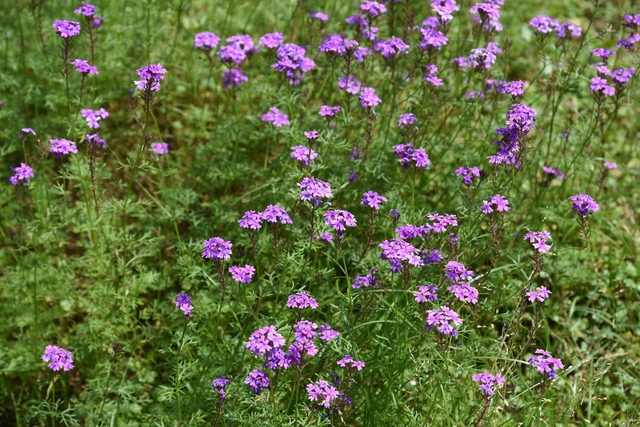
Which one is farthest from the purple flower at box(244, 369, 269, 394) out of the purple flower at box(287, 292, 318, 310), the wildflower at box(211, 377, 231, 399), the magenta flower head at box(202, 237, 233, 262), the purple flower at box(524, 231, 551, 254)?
the purple flower at box(524, 231, 551, 254)

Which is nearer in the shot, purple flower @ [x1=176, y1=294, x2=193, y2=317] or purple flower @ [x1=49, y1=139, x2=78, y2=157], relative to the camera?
purple flower @ [x1=176, y1=294, x2=193, y2=317]

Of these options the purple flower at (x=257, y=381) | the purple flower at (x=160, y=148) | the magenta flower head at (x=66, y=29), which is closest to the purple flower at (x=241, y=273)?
the purple flower at (x=257, y=381)

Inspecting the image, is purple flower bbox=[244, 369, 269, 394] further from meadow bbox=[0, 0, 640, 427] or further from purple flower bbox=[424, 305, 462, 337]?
purple flower bbox=[424, 305, 462, 337]

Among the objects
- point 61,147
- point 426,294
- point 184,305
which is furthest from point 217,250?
point 61,147

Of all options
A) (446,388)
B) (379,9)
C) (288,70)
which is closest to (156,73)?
(288,70)

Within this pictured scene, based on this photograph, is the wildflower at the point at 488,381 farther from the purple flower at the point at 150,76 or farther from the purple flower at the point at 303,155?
the purple flower at the point at 150,76

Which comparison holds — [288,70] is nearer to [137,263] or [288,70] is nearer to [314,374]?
[137,263]
